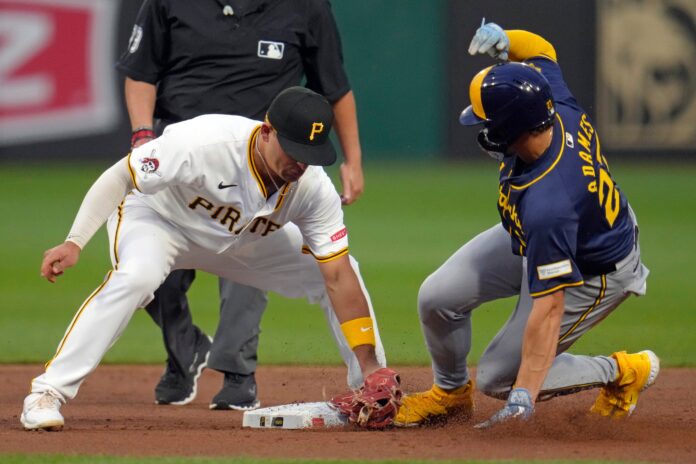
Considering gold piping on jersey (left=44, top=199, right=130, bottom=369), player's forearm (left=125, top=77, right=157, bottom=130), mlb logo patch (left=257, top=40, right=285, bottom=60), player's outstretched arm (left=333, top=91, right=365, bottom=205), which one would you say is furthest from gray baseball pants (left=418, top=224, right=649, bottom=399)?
player's forearm (left=125, top=77, right=157, bottom=130)

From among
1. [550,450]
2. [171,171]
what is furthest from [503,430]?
[171,171]

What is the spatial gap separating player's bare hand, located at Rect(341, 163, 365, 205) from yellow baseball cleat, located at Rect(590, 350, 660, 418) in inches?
62.0

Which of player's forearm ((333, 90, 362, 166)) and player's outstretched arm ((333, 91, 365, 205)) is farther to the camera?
player's forearm ((333, 90, 362, 166))

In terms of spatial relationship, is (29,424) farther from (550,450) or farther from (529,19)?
(529,19)

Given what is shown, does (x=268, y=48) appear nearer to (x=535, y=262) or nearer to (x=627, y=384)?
(x=535, y=262)


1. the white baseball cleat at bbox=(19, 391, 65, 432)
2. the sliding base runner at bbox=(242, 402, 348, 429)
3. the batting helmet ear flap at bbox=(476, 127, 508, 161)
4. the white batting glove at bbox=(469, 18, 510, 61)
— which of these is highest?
the white batting glove at bbox=(469, 18, 510, 61)

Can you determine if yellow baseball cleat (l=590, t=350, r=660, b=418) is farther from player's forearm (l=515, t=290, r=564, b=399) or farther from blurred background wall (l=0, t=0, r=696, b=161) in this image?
blurred background wall (l=0, t=0, r=696, b=161)

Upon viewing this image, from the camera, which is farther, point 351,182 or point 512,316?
point 351,182

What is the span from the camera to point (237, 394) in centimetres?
632

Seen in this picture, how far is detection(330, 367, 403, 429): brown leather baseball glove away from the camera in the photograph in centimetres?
538

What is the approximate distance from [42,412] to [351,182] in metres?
2.07

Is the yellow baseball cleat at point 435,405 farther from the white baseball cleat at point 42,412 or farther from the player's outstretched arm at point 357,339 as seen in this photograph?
the white baseball cleat at point 42,412

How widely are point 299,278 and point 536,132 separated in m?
1.49

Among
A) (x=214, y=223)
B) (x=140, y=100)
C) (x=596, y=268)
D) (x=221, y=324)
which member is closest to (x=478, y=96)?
(x=596, y=268)
